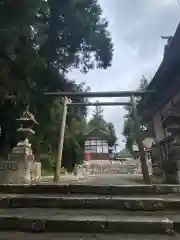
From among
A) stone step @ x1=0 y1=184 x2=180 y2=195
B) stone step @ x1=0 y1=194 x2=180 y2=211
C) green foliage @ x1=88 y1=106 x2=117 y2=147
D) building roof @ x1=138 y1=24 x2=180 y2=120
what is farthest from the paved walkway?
green foliage @ x1=88 y1=106 x2=117 y2=147

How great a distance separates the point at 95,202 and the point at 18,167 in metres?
5.82

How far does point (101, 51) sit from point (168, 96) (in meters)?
10.7

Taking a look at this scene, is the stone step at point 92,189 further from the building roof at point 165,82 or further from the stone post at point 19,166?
the stone post at point 19,166

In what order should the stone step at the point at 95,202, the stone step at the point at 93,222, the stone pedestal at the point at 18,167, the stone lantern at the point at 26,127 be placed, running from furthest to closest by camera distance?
the stone lantern at the point at 26,127, the stone pedestal at the point at 18,167, the stone step at the point at 95,202, the stone step at the point at 93,222

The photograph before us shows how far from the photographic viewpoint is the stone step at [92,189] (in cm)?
376

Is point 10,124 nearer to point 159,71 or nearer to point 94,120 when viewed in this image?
point 159,71

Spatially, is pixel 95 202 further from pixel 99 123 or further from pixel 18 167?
pixel 99 123

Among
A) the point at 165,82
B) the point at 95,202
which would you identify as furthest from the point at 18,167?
the point at 95,202

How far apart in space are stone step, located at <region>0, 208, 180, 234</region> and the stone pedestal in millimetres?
5576

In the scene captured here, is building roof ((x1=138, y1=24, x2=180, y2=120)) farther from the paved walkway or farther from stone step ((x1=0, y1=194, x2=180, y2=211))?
stone step ((x1=0, y1=194, x2=180, y2=211))

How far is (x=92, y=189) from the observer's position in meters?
3.88

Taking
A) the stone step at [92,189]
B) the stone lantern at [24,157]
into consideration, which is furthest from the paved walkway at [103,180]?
the stone step at [92,189]

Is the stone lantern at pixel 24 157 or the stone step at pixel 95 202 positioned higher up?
the stone lantern at pixel 24 157

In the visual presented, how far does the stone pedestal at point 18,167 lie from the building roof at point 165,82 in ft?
14.0
